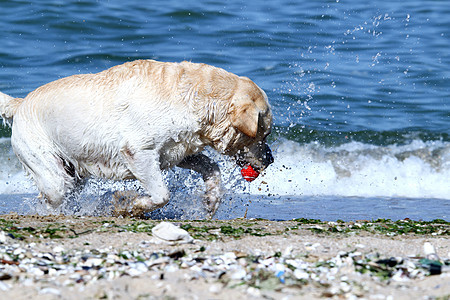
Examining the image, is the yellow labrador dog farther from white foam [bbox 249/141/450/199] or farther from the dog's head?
white foam [bbox 249/141/450/199]

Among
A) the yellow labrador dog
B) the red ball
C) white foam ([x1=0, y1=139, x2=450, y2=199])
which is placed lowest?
white foam ([x1=0, y1=139, x2=450, y2=199])

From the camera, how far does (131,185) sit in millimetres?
7582

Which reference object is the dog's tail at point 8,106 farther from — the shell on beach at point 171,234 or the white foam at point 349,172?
the shell on beach at point 171,234

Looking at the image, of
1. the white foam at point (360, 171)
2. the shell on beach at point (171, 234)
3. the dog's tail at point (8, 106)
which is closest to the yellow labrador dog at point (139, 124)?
the dog's tail at point (8, 106)

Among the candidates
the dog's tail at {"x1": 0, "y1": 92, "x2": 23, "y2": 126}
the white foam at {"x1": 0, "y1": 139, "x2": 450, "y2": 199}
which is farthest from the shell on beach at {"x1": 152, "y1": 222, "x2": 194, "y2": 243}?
the white foam at {"x1": 0, "y1": 139, "x2": 450, "y2": 199}

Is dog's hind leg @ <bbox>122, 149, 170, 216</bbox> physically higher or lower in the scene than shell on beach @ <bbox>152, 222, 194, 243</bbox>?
higher

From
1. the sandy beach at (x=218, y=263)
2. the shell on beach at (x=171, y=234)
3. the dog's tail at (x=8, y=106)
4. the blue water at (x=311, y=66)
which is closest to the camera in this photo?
the sandy beach at (x=218, y=263)

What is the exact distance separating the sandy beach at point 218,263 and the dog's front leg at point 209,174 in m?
0.94

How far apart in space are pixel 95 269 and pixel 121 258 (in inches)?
11.7

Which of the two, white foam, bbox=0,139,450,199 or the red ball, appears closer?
the red ball

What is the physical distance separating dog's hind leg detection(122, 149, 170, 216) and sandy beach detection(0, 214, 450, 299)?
1.76ft

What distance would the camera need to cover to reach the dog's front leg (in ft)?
20.6

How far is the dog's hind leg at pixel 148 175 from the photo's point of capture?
223 inches

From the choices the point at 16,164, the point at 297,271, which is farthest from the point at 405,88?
the point at 297,271
